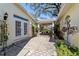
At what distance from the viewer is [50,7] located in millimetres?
26828

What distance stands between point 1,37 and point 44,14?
2101cm

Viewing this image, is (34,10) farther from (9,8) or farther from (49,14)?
(9,8)

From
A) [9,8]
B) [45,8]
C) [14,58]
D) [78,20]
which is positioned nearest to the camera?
[14,58]

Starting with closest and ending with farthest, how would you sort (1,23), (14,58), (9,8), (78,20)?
(14,58)
(78,20)
(1,23)
(9,8)

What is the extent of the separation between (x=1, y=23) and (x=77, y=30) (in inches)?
141

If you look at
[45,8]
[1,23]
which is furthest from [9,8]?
[45,8]

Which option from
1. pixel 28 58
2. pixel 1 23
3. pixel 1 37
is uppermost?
pixel 1 23

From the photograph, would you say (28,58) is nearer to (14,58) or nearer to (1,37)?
(14,58)

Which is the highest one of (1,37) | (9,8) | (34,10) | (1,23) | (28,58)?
(34,10)

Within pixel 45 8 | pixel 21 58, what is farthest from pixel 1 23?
pixel 45 8

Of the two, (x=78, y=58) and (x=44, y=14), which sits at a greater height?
(x=44, y=14)

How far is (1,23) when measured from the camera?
7066mm

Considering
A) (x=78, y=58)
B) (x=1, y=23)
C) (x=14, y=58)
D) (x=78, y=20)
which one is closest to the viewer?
(x=78, y=58)

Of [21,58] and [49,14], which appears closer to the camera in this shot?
[21,58]
